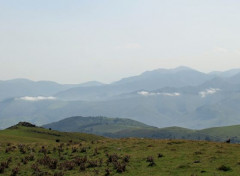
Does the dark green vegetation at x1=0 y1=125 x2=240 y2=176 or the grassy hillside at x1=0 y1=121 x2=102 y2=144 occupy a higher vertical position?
the grassy hillside at x1=0 y1=121 x2=102 y2=144

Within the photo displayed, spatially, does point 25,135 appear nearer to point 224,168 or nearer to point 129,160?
point 129,160

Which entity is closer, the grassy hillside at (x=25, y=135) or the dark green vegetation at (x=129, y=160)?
the dark green vegetation at (x=129, y=160)

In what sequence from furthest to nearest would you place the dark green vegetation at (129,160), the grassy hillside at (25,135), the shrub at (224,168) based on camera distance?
the grassy hillside at (25,135) → the dark green vegetation at (129,160) → the shrub at (224,168)

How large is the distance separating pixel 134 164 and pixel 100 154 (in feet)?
23.0

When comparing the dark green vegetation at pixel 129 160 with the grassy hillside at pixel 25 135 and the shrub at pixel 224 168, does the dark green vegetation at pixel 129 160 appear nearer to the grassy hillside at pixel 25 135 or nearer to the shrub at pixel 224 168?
the shrub at pixel 224 168

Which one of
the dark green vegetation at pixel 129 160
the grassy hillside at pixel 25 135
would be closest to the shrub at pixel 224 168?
the dark green vegetation at pixel 129 160

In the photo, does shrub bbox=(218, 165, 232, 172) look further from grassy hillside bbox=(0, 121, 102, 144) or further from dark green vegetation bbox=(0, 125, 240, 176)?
grassy hillside bbox=(0, 121, 102, 144)

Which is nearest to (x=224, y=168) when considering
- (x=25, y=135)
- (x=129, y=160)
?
(x=129, y=160)

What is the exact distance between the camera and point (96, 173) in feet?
92.9

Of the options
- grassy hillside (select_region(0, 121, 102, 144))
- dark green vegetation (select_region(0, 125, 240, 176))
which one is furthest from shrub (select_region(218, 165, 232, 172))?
grassy hillside (select_region(0, 121, 102, 144))

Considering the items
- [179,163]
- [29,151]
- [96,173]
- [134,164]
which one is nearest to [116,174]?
[96,173]

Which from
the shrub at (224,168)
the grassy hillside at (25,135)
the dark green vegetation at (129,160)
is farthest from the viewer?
the grassy hillside at (25,135)

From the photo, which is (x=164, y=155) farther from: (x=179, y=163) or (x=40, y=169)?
(x=40, y=169)

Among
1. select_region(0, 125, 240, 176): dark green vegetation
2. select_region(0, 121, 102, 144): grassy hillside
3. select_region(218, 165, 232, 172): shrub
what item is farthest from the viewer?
select_region(0, 121, 102, 144): grassy hillside
